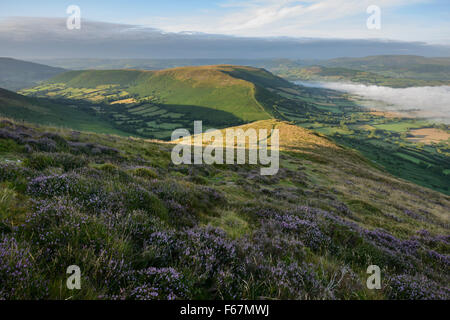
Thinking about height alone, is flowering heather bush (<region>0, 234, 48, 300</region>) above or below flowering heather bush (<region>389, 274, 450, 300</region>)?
above

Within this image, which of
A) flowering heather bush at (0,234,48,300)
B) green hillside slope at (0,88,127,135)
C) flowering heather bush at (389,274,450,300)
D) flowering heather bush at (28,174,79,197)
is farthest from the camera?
green hillside slope at (0,88,127,135)

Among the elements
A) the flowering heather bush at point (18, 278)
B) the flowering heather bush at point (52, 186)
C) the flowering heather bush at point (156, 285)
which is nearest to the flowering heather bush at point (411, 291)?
the flowering heather bush at point (156, 285)

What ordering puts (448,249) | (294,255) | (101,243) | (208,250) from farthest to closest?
(448,249) < (294,255) < (208,250) < (101,243)

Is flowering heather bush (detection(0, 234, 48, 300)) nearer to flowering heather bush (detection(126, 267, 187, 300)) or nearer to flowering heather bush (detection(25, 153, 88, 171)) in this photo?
flowering heather bush (detection(126, 267, 187, 300))

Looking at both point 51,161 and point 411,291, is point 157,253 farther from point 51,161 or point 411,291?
point 51,161

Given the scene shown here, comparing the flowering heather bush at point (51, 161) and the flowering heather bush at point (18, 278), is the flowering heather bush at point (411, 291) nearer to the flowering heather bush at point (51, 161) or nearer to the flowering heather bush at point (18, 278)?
the flowering heather bush at point (18, 278)

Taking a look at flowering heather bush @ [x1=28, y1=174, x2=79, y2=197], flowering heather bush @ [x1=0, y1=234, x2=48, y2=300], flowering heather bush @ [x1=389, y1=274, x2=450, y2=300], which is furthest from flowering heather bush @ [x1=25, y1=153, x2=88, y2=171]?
flowering heather bush @ [x1=389, y1=274, x2=450, y2=300]

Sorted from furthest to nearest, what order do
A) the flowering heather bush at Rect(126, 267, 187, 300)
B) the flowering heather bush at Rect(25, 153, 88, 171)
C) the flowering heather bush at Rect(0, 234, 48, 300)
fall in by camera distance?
the flowering heather bush at Rect(25, 153, 88, 171) → the flowering heather bush at Rect(126, 267, 187, 300) → the flowering heather bush at Rect(0, 234, 48, 300)

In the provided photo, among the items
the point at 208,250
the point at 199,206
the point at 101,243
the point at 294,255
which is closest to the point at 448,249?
the point at 294,255

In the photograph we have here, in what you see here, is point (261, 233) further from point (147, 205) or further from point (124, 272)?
point (124, 272)
